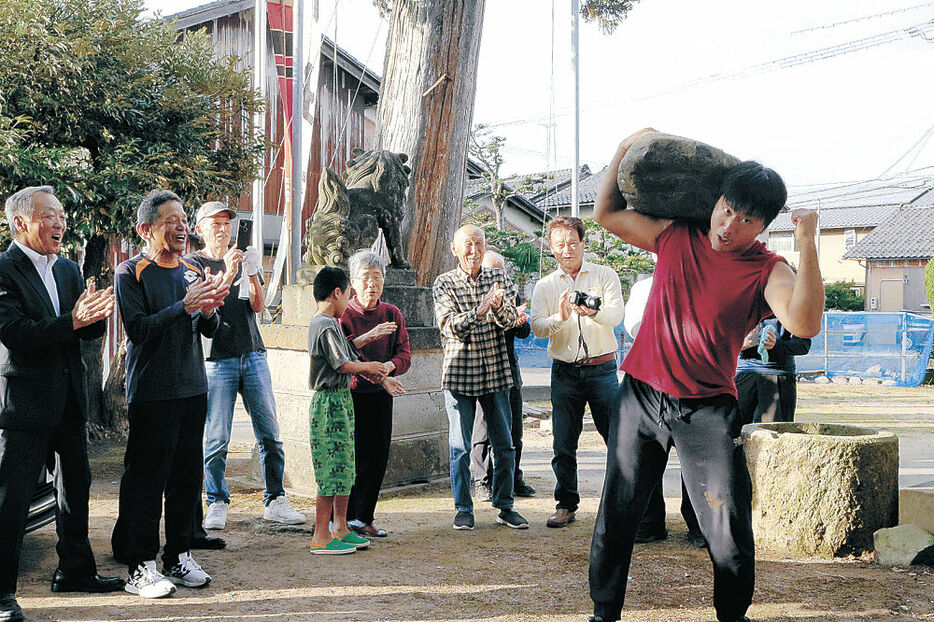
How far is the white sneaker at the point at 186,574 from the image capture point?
415 centimetres

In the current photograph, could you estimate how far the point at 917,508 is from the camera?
16.3 ft

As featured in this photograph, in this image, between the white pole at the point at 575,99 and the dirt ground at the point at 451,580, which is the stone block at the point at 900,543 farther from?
the white pole at the point at 575,99

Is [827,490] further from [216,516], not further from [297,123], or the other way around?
[297,123]

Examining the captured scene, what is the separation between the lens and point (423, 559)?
15.6 ft

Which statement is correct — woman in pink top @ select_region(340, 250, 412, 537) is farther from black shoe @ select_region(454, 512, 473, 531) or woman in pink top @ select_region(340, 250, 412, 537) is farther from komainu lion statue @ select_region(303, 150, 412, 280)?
komainu lion statue @ select_region(303, 150, 412, 280)

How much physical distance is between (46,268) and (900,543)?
15.7 ft

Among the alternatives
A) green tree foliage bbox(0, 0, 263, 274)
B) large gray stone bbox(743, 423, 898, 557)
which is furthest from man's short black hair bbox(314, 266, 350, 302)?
green tree foliage bbox(0, 0, 263, 274)

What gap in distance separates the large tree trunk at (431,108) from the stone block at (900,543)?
4321 millimetres

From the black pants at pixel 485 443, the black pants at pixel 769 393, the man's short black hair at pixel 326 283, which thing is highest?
the man's short black hair at pixel 326 283

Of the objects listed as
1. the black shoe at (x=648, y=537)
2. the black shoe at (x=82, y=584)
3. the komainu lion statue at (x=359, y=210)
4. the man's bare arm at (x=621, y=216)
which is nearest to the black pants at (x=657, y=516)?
the black shoe at (x=648, y=537)

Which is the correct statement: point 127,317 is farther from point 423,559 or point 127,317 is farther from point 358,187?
point 358,187

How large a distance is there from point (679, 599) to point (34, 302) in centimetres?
336

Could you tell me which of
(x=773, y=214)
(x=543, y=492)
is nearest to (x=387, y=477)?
(x=543, y=492)

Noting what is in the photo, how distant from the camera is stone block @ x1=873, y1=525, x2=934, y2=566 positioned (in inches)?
185
